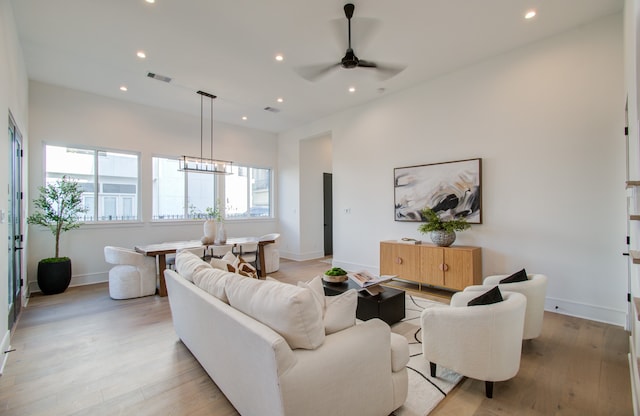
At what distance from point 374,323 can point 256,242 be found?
13.6 ft

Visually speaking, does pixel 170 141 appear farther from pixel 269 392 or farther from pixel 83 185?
pixel 269 392

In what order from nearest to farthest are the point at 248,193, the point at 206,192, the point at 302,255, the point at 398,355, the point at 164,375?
the point at 398,355
the point at 164,375
the point at 206,192
the point at 302,255
the point at 248,193

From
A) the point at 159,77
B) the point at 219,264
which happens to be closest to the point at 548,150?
the point at 219,264

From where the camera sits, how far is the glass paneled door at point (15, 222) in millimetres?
3203

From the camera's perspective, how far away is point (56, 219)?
14.9 feet

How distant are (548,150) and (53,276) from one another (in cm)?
729

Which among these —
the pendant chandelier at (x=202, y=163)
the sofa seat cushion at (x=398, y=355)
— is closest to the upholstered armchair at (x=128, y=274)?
the pendant chandelier at (x=202, y=163)

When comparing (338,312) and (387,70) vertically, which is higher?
(387,70)

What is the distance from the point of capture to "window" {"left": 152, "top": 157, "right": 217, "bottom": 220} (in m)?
6.12

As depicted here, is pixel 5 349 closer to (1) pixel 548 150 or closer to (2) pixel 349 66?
(2) pixel 349 66

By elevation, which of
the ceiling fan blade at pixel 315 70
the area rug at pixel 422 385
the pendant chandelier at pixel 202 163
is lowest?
the area rug at pixel 422 385

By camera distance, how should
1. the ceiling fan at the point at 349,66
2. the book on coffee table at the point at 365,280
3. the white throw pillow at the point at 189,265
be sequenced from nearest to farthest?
the white throw pillow at the point at 189,265 → the ceiling fan at the point at 349,66 → the book on coffee table at the point at 365,280

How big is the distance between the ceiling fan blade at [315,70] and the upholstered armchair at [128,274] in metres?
3.65

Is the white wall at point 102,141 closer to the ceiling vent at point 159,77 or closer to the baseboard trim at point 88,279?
the baseboard trim at point 88,279
